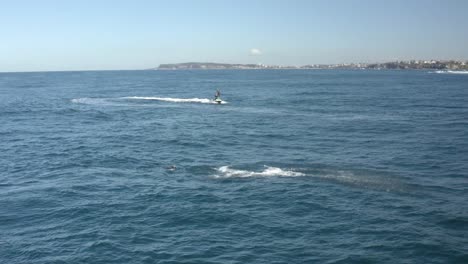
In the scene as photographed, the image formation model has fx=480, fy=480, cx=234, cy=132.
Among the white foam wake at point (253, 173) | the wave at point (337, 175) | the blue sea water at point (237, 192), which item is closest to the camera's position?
the blue sea water at point (237, 192)

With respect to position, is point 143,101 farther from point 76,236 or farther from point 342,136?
point 76,236

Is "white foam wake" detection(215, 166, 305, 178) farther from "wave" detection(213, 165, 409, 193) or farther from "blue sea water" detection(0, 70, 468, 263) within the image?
"blue sea water" detection(0, 70, 468, 263)

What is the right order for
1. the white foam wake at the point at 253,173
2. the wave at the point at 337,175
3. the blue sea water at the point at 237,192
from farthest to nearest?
the white foam wake at the point at 253,173, the wave at the point at 337,175, the blue sea water at the point at 237,192

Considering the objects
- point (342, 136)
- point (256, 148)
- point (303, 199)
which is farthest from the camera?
point (342, 136)

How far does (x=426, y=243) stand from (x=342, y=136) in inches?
1614

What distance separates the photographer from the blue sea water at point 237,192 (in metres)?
33.5

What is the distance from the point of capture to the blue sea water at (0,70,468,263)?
33.5 meters

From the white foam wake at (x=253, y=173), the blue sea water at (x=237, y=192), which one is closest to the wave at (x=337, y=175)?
the white foam wake at (x=253, y=173)

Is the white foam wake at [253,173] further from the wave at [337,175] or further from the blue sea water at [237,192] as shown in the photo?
the blue sea water at [237,192]

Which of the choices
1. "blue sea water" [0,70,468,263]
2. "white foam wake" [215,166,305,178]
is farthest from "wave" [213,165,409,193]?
"blue sea water" [0,70,468,263]

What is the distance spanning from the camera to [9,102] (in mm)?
134375

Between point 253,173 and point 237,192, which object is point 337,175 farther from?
point 237,192

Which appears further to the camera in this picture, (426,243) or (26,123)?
(26,123)

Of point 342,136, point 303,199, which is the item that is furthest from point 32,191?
point 342,136
